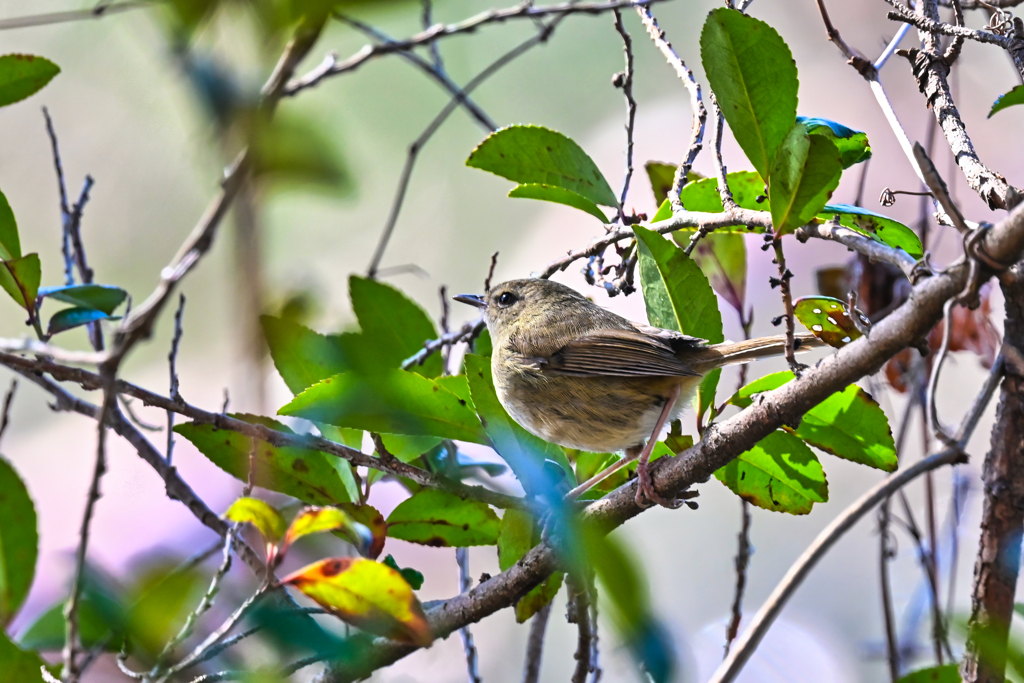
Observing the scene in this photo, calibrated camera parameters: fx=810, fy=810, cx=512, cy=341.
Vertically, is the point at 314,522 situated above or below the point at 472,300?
below

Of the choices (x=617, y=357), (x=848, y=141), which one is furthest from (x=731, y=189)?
(x=617, y=357)

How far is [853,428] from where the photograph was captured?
0.99 m

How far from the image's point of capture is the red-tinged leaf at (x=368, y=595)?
0.70 metres

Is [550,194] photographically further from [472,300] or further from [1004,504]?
[472,300]

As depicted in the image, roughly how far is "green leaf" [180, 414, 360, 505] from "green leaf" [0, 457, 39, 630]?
19 centimetres

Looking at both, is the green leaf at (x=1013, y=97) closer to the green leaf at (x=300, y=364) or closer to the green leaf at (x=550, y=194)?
the green leaf at (x=550, y=194)

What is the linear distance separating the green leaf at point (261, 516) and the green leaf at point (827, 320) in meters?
0.70

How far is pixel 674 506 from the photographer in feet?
3.49

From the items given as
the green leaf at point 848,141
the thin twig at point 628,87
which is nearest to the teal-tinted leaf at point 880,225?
the green leaf at point 848,141

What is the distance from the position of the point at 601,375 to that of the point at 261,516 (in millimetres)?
993

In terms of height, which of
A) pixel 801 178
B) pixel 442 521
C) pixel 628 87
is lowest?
pixel 442 521

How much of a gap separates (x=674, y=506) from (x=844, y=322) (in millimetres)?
328

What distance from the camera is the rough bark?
2.40 ft

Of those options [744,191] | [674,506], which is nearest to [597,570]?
[674,506]
